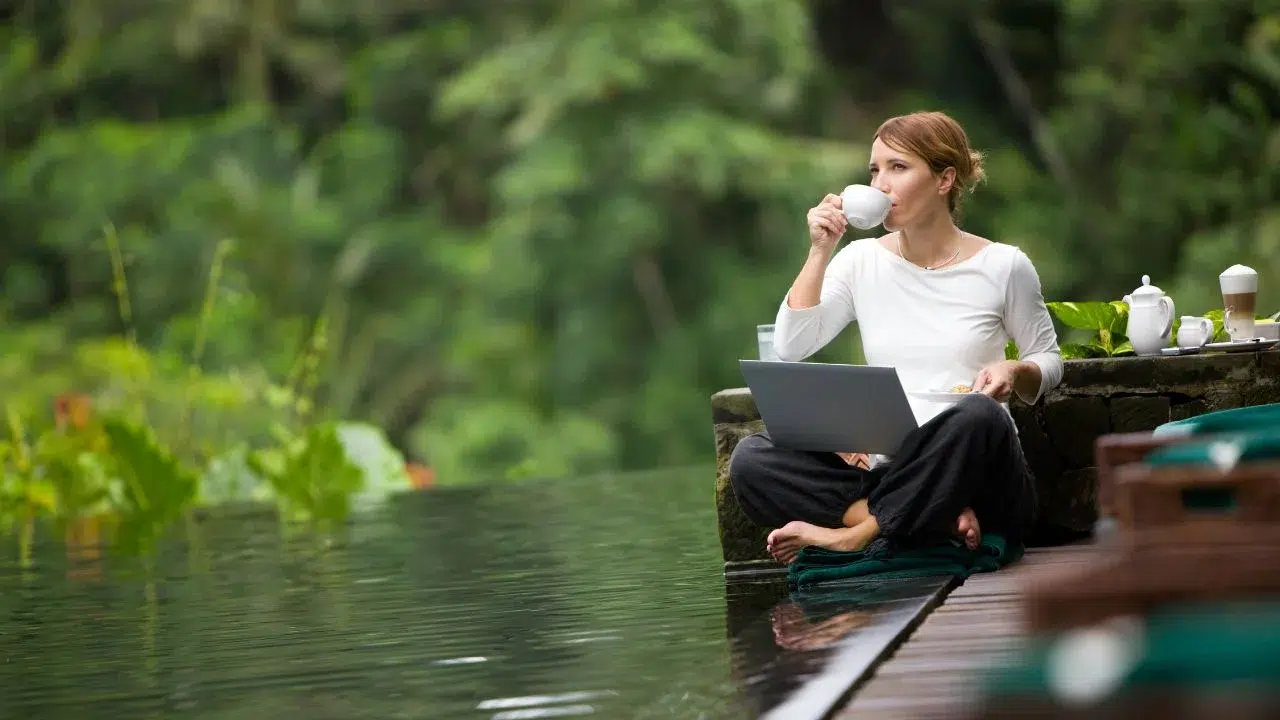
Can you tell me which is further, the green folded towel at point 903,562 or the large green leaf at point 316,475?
the large green leaf at point 316,475

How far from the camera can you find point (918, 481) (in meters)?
3.68

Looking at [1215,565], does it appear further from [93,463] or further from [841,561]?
[93,463]

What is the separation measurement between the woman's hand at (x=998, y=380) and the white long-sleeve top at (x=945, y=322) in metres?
0.09

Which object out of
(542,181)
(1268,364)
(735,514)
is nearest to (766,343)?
(735,514)

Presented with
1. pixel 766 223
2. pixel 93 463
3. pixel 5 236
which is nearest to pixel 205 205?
pixel 5 236

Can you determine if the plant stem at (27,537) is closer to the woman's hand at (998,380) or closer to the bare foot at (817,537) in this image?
the bare foot at (817,537)

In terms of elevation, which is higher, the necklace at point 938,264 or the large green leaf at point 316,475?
the necklace at point 938,264

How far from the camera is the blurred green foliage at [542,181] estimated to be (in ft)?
51.2

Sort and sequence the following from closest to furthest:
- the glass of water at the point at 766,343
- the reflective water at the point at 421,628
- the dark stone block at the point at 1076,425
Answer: the reflective water at the point at 421,628 → the glass of water at the point at 766,343 → the dark stone block at the point at 1076,425

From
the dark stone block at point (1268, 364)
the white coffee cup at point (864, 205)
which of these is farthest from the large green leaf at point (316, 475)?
the white coffee cup at point (864, 205)

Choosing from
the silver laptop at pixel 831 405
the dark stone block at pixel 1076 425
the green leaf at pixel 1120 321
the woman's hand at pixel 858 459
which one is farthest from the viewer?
the green leaf at pixel 1120 321

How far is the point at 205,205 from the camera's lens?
58.4ft

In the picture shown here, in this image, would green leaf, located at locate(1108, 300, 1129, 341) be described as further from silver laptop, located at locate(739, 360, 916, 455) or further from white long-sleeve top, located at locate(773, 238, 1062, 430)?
silver laptop, located at locate(739, 360, 916, 455)

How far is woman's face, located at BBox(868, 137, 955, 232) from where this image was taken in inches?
149
